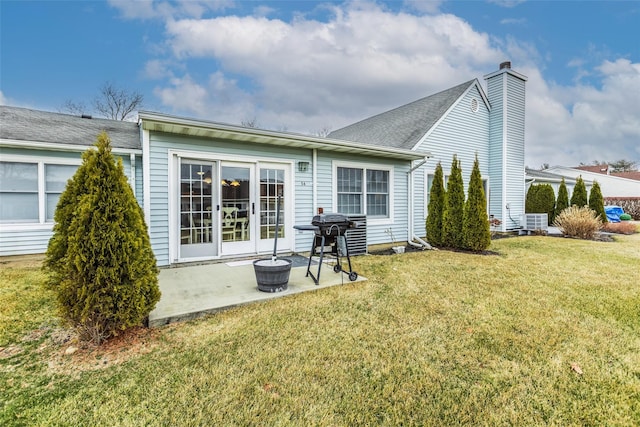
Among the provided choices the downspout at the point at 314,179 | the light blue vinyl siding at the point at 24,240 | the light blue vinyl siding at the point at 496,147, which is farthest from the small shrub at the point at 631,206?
the light blue vinyl siding at the point at 24,240

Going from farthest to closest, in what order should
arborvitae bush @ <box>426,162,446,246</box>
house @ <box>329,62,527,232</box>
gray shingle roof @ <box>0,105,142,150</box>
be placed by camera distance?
house @ <box>329,62,527,232</box> < arborvitae bush @ <box>426,162,446,246</box> < gray shingle roof @ <box>0,105,142,150</box>

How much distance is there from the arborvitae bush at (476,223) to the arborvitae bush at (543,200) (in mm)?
7790

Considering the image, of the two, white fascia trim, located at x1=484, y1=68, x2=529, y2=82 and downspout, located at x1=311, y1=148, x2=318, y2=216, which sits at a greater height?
white fascia trim, located at x1=484, y1=68, x2=529, y2=82

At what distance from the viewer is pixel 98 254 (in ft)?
8.25

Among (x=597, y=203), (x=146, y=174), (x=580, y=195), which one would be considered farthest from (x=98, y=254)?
(x=597, y=203)

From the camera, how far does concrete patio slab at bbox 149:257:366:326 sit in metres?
3.41

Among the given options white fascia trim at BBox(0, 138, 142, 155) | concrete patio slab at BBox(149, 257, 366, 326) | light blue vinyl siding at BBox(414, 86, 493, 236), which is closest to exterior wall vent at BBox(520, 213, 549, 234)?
light blue vinyl siding at BBox(414, 86, 493, 236)

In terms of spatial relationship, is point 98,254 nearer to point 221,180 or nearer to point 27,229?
point 221,180

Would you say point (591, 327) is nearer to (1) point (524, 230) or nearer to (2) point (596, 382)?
(2) point (596, 382)

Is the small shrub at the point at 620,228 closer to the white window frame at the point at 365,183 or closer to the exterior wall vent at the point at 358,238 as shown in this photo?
the white window frame at the point at 365,183

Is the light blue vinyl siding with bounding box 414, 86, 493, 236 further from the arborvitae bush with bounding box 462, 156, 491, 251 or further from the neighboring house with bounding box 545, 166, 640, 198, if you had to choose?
the neighboring house with bounding box 545, 166, 640, 198

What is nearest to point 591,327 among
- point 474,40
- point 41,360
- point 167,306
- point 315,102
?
point 167,306

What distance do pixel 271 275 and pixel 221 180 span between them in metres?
2.80

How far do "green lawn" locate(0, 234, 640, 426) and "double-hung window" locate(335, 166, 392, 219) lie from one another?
3.80 metres
